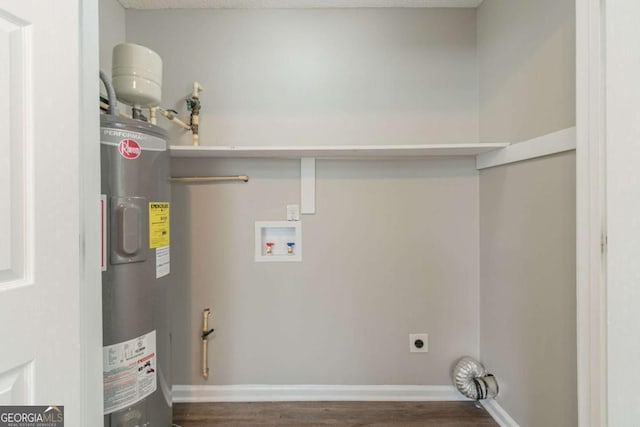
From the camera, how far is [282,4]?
172 cm

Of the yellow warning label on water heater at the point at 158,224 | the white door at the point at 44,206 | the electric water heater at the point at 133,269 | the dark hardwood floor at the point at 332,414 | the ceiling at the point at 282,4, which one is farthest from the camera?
the ceiling at the point at 282,4

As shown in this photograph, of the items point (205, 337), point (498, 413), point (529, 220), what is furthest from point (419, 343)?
point (205, 337)

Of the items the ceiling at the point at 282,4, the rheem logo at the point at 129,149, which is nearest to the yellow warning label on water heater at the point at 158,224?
the rheem logo at the point at 129,149

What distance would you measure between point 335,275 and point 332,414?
790mm

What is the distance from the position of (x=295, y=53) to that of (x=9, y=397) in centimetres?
190

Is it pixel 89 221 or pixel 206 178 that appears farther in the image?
pixel 206 178

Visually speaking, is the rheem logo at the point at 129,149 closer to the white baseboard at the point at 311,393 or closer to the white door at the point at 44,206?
the white door at the point at 44,206

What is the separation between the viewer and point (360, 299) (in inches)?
69.7

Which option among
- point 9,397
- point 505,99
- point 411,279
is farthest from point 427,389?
point 9,397

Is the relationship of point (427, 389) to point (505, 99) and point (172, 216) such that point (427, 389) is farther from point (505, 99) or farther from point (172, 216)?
point (172, 216)

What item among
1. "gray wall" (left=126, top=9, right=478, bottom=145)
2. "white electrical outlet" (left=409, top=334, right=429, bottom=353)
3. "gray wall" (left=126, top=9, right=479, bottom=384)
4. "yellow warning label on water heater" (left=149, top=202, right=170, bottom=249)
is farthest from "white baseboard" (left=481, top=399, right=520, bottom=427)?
"yellow warning label on water heater" (left=149, top=202, right=170, bottom=249)

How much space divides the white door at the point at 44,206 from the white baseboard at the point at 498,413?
1.85m

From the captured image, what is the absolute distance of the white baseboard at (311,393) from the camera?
5.64 feet

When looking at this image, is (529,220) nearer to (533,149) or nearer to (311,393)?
(533,149)
